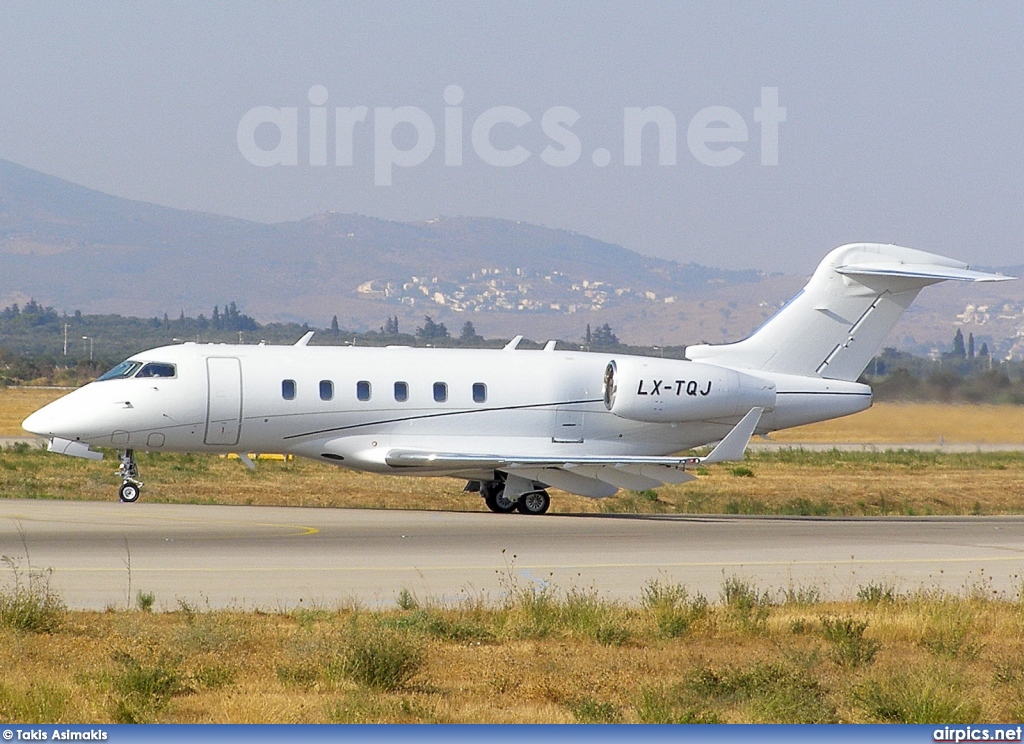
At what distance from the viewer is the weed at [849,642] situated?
44.2 ft

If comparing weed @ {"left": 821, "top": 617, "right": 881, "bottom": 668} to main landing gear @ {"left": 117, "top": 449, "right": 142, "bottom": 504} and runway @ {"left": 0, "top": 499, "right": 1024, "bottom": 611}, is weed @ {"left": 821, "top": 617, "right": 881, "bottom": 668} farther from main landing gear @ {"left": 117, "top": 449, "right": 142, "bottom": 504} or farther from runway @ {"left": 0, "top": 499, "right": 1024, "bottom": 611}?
main landing gear @ {"left": 117, "top": 449, "right": 142, "bottom": 504}

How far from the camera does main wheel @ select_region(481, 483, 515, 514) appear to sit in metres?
30.2

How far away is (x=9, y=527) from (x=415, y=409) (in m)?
8.54

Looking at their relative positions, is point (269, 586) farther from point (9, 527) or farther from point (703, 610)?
point (9, 527)

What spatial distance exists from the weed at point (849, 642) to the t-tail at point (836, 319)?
54.6 feet

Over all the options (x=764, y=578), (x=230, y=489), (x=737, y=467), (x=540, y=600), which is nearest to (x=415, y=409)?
(x=230, y=489)

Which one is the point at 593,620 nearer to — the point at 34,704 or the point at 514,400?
the point at 34,704

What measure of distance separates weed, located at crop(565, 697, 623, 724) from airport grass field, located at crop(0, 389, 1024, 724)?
2 cm

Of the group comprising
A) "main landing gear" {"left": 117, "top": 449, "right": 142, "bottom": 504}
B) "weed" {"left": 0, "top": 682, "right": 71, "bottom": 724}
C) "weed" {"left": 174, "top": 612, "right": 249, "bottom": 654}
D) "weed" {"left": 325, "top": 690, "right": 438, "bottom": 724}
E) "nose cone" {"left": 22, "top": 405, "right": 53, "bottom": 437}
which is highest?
"nose cone" {"left": 22, "top": 405, "right": 53, "bottom": 437}

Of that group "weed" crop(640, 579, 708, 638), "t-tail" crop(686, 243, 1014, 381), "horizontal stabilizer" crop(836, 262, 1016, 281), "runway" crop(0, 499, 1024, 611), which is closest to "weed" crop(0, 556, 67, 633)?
"runway" crop(0, 499, 1024, 611)

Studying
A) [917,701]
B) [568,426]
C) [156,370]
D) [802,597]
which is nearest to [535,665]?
[917,701]

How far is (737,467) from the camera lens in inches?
1806

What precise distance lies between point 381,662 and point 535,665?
1.54 metres

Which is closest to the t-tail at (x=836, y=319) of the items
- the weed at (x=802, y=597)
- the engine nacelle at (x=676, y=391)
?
the engine nacelle at (x=676, y=391)
